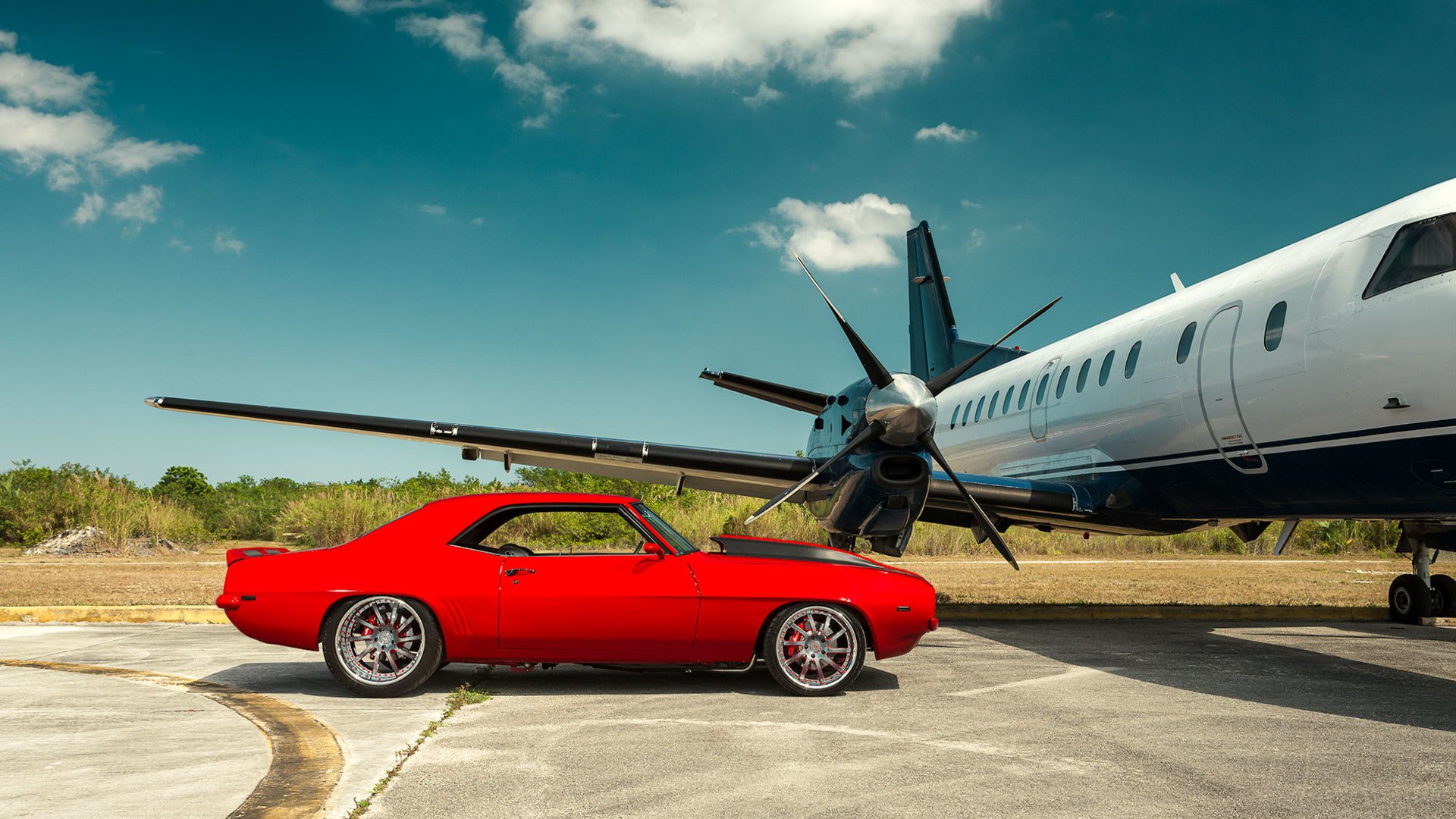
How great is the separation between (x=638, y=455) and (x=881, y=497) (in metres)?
2.52

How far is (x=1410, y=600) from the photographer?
11047 mm

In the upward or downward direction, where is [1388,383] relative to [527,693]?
upward

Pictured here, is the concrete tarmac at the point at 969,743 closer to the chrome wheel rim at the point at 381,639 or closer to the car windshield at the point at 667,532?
the chrome wheel rim at the point at 381,639

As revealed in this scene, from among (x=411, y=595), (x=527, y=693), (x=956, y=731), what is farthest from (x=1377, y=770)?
(x=411, y=595)

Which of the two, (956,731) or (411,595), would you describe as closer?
(956,731)

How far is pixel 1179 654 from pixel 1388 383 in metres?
Answer: 2.90

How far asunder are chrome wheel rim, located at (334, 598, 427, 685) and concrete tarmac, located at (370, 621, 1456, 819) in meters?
0.63

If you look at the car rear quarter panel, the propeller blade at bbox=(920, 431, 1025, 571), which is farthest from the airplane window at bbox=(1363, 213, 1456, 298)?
the car rear quarter panel

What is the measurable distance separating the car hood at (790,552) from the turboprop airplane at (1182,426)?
1571 mm

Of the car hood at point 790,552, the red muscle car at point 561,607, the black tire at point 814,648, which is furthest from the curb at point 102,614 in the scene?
the black tire at point 814,648

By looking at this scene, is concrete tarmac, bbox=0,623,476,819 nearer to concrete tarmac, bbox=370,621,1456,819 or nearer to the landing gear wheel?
concrete tarmac, bbox=370,621,1456,819

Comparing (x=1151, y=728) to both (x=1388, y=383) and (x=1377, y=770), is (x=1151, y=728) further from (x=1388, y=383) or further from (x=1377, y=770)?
(x=1388, y=383)

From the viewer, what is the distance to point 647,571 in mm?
6262

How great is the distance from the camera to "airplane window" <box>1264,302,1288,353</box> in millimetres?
7578
